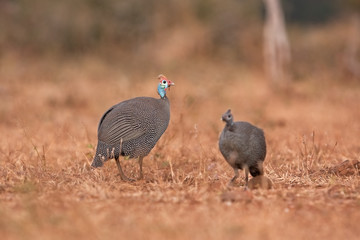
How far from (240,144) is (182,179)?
2.29ft

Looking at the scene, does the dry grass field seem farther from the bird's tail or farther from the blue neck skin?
the blue neck skin

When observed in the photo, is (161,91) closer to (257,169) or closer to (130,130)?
(130,130)

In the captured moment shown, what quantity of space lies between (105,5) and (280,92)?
6.25m

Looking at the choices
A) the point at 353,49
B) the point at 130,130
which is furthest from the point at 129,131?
the point at 353,49

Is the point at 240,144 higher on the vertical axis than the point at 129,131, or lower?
lower

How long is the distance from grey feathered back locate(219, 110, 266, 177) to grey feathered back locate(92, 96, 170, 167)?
2.24ft

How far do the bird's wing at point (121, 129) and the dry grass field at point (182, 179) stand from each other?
299 millimetres

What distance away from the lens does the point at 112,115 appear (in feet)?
15.6

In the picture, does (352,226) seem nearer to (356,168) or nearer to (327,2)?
(356,168)

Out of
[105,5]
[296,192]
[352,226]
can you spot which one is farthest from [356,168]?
[105,5]

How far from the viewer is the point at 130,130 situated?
4.67 metres

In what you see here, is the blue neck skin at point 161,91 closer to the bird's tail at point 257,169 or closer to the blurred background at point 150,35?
the bird's tail at point 257,169

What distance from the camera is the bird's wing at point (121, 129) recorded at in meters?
4.66

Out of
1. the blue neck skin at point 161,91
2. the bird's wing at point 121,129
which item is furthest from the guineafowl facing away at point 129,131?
the blue neck skin at point 161,91
